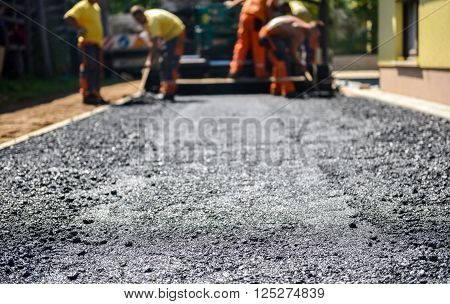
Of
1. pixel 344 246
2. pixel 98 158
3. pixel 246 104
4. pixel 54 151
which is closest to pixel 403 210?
pixel 344 246

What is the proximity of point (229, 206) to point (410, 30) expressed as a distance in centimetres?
595

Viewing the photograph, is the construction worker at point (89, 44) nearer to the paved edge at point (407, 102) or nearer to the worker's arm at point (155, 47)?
the worker's arm at point (155, 47)

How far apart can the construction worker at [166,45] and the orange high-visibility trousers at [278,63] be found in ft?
3.80

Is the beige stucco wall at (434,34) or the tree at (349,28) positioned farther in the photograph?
the tree at (349,28)

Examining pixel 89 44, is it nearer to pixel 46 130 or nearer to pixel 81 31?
pixel 81 31

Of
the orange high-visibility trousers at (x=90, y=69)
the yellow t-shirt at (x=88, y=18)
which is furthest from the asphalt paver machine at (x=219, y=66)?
the yellow t-shirt at (x=88, y=18)

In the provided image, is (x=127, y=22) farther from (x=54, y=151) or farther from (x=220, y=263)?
(x=220, y=263)

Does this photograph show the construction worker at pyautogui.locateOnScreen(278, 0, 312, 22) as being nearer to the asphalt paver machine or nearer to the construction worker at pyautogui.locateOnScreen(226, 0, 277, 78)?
the construction worker at pyautogui.locateOnScreen(226, 0, 277, 78)

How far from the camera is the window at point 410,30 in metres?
7.93

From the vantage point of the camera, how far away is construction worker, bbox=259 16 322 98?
28.2 feet

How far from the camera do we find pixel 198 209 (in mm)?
2879

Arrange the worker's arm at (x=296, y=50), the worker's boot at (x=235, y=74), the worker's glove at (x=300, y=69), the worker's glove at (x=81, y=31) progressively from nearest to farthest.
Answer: the worker's glove at (x=81, y=31) < the worker's arm at (x=296, y=50) < the worker's glove at (x=300, y=69) < the worker's boot at (x=235, y=74)

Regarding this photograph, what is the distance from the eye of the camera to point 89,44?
8023 millimetres

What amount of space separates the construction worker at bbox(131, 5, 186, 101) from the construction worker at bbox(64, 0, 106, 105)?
0.59m
